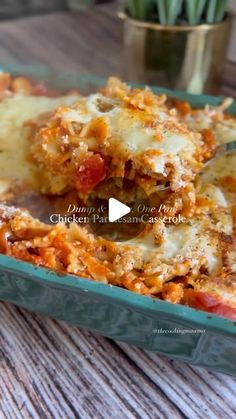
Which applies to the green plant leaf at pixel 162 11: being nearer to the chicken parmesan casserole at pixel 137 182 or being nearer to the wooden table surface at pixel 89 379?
the chicken parmesan casserole at pixel 137 182

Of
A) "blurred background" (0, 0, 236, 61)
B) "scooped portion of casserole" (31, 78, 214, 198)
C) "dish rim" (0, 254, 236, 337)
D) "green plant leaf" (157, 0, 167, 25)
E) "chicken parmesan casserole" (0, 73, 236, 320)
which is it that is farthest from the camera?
"blurred background" (0, 0, 236, 61)

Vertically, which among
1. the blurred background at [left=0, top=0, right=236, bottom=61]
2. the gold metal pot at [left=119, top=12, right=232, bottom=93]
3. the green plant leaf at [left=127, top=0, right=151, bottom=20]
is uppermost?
the green plant leaf at [left=127, top=0, right=151, bottom=20]

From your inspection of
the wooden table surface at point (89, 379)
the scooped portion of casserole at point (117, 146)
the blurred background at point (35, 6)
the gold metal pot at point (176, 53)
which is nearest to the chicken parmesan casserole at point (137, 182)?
the scooped portion of casserole at point (117, 146)

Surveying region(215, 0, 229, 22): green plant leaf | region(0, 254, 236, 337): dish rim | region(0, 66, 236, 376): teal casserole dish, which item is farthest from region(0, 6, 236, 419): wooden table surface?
region(215, 0, 229, 22): green plant leaf

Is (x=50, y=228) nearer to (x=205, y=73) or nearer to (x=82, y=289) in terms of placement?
(x=82, y=289)

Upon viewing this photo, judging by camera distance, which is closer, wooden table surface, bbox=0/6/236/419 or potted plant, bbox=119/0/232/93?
wooden table surface, bbox=0/6/236/419

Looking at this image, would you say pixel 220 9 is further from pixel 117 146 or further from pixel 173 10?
pixel 117 146

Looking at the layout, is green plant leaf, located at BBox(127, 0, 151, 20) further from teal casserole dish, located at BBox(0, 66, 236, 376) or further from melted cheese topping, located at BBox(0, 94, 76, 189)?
teal casserole dish, located at BBox(0, 66, 236, 376)

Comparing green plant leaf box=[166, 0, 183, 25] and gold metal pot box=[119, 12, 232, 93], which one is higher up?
green plant leaf box=[166, 0, 183, 25]
